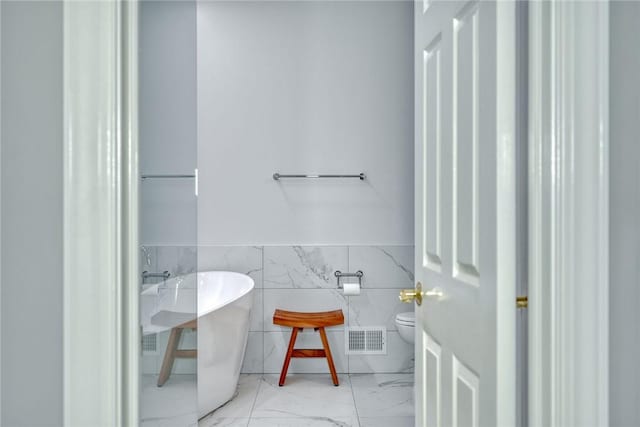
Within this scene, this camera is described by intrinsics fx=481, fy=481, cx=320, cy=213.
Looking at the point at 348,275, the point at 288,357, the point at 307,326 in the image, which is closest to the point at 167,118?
the point at 307,326

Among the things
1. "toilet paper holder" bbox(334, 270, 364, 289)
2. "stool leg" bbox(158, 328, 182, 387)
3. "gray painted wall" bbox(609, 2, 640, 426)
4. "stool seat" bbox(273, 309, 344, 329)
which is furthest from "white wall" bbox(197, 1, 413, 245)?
"gray painted wall" bbox(609, 2, 640, 426)

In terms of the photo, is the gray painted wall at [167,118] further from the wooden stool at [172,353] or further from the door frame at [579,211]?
the door frame at [579,211]

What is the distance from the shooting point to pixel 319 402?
289 centimetres

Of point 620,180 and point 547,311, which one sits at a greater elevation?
point 620,180

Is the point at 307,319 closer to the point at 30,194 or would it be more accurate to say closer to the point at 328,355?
the point at 328,355

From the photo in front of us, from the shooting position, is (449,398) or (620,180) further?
(449,398)

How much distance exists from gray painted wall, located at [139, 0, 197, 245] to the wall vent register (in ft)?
6.90

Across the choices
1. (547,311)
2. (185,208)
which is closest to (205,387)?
(185,208)

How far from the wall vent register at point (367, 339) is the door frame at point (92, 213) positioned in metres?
2.61

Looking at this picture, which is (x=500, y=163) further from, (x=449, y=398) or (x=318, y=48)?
(x=318, y=48)

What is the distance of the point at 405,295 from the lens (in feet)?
4.83

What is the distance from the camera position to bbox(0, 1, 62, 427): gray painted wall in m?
0.90

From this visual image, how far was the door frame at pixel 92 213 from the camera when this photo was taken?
34.6 inches

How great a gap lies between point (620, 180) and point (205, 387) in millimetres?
2353
